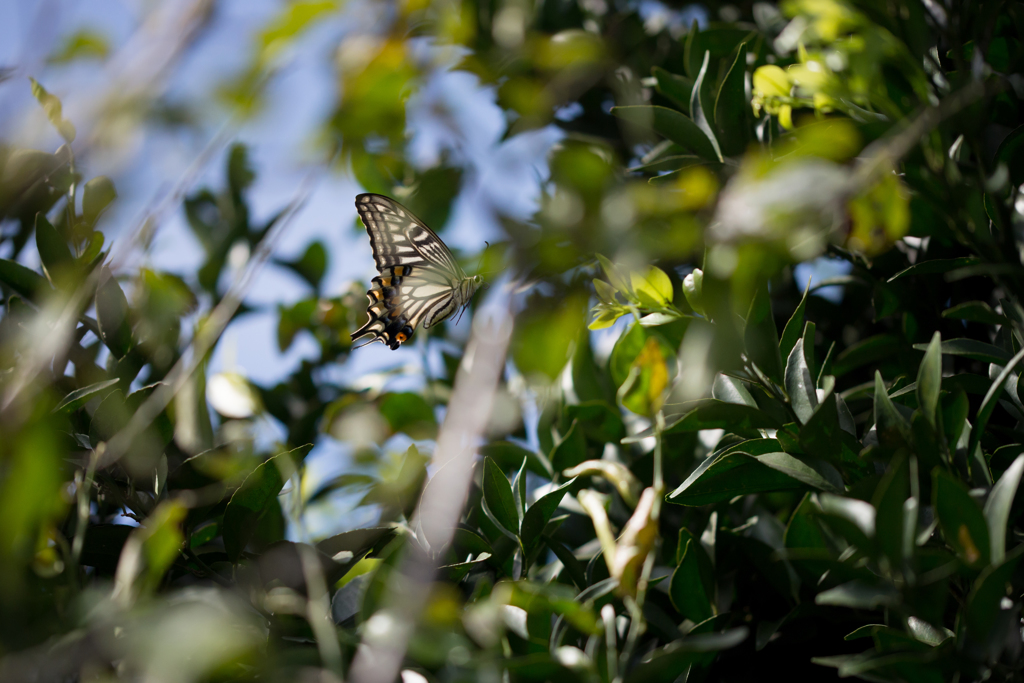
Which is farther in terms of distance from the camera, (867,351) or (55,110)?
(867,351)

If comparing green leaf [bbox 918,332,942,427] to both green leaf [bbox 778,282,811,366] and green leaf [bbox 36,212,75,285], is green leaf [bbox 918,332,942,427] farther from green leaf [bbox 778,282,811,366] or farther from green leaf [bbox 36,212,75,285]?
green leaf [bbox 36,212,75,285]

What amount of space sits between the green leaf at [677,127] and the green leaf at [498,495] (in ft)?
1.86

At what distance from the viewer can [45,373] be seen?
701mm

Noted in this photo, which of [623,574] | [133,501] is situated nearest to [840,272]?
[623,574]

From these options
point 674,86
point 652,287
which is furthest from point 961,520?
point 674,86

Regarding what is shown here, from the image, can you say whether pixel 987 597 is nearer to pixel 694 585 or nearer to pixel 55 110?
pixel 694 585

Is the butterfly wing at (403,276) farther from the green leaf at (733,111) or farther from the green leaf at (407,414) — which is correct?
the green leaf at (733,111)

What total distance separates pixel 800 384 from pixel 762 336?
0.22 feet

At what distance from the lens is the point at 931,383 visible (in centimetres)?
61

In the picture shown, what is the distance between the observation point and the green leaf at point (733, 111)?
97 centimetres

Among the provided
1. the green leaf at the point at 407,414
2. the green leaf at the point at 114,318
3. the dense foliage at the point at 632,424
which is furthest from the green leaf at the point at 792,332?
the green leaf at the point at 114,318

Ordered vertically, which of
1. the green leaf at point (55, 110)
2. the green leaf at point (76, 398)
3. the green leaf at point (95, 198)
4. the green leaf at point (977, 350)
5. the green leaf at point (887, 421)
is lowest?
the green leaf at point (977, 350)

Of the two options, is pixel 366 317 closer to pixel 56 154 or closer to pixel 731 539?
pixel 56 154

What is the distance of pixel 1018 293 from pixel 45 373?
41.9 inches
